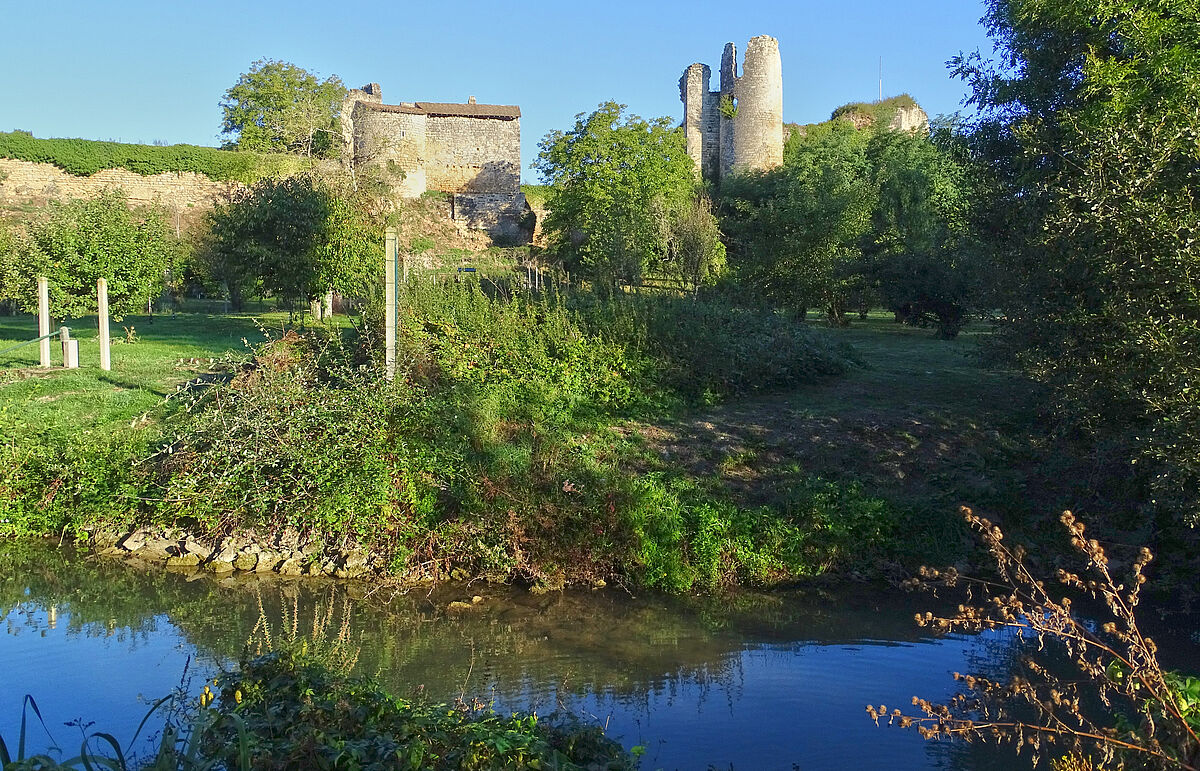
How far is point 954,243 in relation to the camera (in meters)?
18.9

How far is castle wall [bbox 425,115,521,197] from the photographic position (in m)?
52.8

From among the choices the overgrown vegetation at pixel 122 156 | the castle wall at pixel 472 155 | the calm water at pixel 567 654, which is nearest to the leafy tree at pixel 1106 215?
the calm water at pixel 567 654

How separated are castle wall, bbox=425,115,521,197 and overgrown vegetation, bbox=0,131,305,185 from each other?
36.2 ft

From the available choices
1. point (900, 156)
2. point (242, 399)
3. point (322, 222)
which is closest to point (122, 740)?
point (242, 399)

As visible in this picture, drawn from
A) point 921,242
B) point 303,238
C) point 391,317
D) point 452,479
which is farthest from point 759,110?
point 452,479

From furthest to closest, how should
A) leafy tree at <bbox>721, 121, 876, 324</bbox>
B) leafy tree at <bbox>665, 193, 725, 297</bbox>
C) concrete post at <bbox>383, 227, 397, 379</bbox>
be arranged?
leafy tree at <bbox>721, 121, 876, 324</bbox>
leafy tree at <bbox>665, 193, 725, 297</bbox>
concrete post at <bbox>383, 227, 397, 379</bbox>

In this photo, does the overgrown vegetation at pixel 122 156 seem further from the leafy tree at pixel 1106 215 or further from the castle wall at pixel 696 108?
the leafy tree at pixel 1106 215

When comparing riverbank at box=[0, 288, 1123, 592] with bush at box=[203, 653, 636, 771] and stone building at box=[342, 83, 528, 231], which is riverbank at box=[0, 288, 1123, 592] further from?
stone building at box=[342, 83, 528, 231]

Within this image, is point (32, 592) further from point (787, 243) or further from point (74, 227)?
point (787, 243)

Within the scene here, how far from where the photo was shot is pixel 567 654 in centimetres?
743

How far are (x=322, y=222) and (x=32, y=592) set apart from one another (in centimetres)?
1090

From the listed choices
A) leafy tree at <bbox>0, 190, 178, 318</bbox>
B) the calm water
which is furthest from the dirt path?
leafy tree at <bbox>0, 190, 178, 318</bbox>

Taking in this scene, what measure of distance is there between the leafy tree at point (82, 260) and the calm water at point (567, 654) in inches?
368

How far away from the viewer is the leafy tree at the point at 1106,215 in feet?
24.2
